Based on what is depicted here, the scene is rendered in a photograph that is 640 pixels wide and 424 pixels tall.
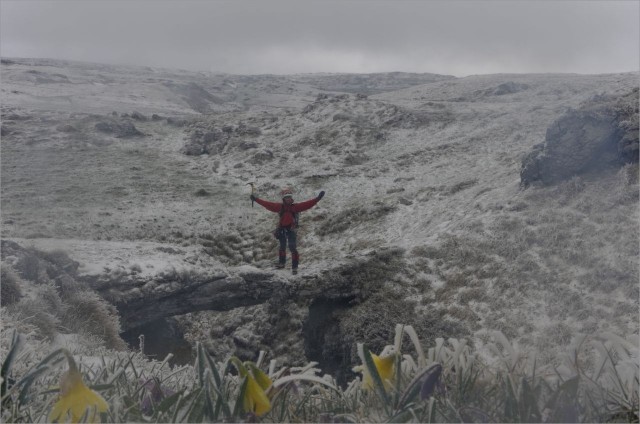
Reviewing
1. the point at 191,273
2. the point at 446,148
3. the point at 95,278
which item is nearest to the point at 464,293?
the point at 191,273

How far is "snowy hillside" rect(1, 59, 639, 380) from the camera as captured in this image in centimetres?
947

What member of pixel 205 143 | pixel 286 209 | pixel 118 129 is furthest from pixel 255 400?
pixel 118 129

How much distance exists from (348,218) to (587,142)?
7.56 m

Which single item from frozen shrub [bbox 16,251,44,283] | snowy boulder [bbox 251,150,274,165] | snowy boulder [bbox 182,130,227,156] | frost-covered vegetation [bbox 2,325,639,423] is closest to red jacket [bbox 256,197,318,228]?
frozen shrub [bbox 16,251,44,283]

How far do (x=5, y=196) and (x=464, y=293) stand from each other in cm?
1690

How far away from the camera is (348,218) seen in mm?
16375

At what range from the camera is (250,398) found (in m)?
1.44

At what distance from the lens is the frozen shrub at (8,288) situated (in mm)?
6477

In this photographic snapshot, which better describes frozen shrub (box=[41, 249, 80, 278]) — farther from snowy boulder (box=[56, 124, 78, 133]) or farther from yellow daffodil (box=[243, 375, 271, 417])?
snowy boulder (box=[56, 124, 78, 133])

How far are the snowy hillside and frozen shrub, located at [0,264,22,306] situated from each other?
97.5 inches

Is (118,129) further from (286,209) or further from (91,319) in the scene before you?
(91,319)

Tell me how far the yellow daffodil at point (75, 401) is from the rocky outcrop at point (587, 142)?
13.6 meters

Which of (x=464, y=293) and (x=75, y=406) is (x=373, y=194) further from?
(x=75, y=406)

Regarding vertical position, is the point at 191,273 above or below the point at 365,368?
below
